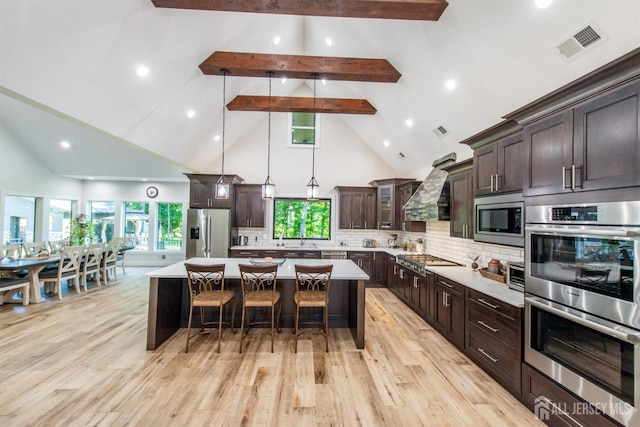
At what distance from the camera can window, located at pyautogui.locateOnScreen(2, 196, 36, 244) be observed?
622 cm

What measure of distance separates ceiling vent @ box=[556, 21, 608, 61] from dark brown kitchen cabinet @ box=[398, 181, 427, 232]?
3.61m

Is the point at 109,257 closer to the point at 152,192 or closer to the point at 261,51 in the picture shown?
the point at 152,192

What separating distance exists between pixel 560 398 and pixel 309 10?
4014mm

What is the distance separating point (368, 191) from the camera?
22.6 ft

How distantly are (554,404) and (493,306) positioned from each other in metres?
0.82

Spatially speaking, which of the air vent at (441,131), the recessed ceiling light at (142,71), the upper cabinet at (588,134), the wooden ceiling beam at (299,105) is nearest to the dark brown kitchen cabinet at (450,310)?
the upper cabinet at (588,134)

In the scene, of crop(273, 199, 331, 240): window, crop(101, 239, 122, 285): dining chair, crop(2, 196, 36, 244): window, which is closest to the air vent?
crop(273, 199, 331, 240): window

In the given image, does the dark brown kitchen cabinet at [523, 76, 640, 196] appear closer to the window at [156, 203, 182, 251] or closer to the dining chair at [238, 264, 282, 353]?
the dining chair at [238, 264, 282, 353]

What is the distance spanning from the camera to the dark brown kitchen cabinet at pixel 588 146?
159cm

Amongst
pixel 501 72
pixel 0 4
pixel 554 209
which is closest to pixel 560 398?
pixel 554 209

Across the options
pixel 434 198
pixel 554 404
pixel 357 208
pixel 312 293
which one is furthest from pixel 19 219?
pixel 554 404

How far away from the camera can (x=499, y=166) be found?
2988 millimetres

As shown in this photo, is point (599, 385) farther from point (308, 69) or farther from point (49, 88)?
point (49, 88)

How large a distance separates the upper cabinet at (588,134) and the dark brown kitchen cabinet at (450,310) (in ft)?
4.88
